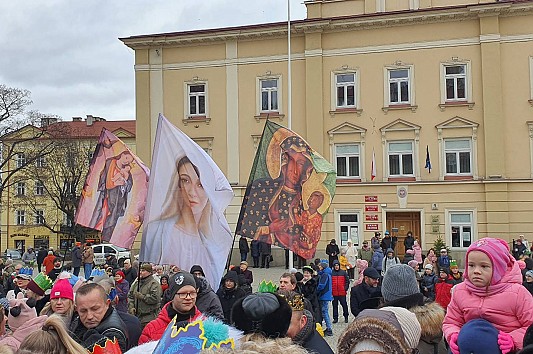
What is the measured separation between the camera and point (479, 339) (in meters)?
3.93

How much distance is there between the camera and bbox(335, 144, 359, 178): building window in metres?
31.4

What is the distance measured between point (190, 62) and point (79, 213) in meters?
21.1

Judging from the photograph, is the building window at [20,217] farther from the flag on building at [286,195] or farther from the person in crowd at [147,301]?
the person in crowd at [147,301]

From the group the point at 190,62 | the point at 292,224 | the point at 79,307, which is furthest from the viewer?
the point at 190,62

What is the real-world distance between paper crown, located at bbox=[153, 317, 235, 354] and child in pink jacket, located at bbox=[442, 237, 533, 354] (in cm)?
209

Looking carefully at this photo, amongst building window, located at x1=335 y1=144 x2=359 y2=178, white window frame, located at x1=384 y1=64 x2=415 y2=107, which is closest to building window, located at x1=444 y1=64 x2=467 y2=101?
white window frame, located at x1=384 y1=64 x2=415 y2=107

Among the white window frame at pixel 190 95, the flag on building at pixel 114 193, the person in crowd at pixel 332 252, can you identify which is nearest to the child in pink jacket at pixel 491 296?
the flag on building at pixel 114 193

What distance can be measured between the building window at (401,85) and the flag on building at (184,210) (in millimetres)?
22187

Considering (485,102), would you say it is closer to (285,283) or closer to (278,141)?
(278,141)

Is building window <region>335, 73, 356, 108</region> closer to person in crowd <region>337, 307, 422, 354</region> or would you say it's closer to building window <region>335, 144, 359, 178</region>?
building window <region>335, 144, 359, 178</region>

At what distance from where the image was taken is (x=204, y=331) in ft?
8.30

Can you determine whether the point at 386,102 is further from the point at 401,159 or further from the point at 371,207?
the point at 371,207

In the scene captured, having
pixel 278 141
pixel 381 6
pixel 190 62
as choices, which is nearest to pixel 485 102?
pixel 381 6

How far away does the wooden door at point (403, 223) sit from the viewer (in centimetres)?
3041
